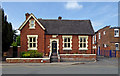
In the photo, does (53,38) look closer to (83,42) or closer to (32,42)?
(32,42)

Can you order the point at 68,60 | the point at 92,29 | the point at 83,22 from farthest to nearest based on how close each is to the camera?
the point at 83,22 < the point at 92,29 < the point at 68,60

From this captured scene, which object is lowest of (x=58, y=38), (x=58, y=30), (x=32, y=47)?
(x=32, y=47)

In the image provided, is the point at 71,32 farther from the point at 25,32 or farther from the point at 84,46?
the point at 25,32

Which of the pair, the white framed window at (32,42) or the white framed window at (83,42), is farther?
the white framed window at (83,42)

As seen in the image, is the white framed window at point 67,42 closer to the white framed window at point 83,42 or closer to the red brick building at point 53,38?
the red brick building at point 53,38

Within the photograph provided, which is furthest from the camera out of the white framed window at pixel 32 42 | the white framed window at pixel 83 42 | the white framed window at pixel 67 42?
the white framed window at pixel 83 42

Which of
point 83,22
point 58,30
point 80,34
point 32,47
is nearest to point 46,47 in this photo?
point 32,47

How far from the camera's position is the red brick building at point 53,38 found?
719 inches

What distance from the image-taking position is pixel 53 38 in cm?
1872

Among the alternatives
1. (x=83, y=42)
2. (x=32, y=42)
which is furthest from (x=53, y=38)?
(x=83, y=42)

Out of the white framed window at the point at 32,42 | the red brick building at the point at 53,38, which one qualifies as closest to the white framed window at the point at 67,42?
the red brick building at the point at 53,38

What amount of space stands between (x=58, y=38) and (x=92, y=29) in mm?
6846

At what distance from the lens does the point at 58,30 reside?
63.4 feet

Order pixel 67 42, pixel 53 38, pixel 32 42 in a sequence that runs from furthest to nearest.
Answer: pixel 67 42, pixel 53 38, pixel 32 42
